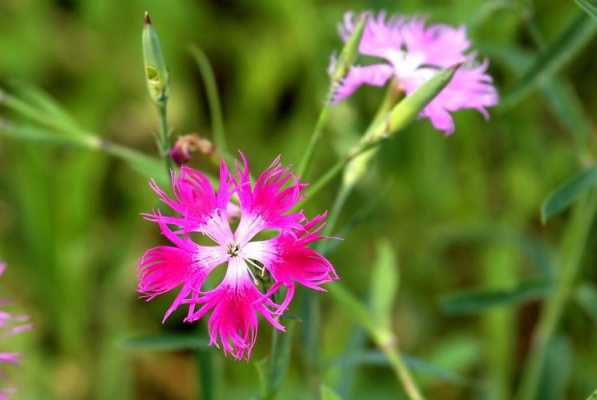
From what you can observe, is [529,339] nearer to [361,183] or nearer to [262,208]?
[361,183]

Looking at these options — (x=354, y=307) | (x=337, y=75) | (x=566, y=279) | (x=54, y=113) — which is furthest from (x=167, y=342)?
(x=566, y=279)

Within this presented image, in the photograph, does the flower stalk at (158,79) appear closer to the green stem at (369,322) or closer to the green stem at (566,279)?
the green stem at (369,322)

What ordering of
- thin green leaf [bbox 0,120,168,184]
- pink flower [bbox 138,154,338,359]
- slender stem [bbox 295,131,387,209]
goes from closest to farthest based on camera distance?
pink flower [bbox 138,154,338,359] < slender stem [bbox 295,131,387,209] < thin green leaf [bbox 0,120,168,184]

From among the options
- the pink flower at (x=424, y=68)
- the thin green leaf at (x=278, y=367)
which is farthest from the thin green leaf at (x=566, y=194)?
the thin green leaf at (x=278, y=367)

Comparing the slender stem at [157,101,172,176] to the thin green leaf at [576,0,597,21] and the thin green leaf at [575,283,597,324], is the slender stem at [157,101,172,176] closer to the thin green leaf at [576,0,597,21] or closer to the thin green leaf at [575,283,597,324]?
the thin green leaf at [576,0,597,21]

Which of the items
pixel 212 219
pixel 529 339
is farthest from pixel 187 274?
pixel 529 339

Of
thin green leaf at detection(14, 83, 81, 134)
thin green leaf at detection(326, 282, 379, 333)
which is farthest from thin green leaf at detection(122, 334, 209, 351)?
thin green leaf at detection(14, 83, 81, 134)
